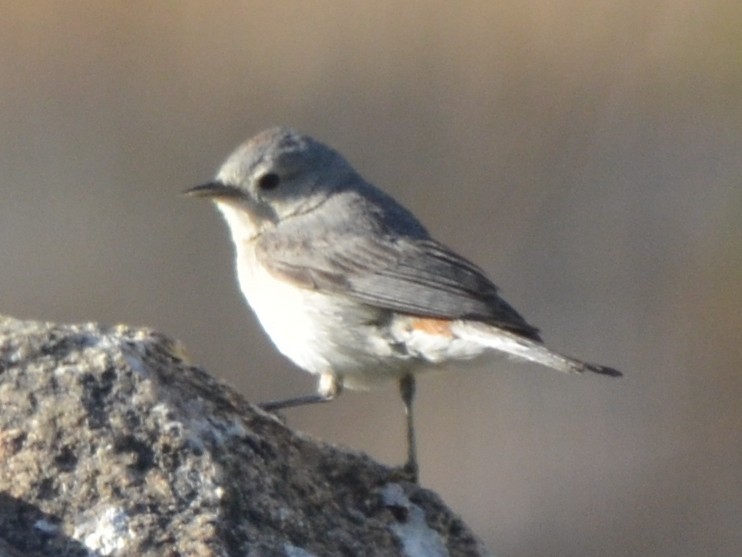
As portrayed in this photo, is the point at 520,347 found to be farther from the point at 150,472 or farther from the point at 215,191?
the point at 150,472

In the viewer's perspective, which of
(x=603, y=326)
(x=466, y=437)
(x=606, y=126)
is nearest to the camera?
(x=466, y=437)

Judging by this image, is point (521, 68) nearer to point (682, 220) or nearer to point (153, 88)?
point (682, 220)

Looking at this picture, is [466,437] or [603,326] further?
[603,326]

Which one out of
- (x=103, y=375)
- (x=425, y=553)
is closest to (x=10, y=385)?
(x=103, y=375)

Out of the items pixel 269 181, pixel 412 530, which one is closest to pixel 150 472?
pixel 412 530

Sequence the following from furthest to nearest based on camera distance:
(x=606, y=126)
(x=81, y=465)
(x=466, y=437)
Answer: (x=606, y=126)
(x=466, y=437)
(x=81, y=465)

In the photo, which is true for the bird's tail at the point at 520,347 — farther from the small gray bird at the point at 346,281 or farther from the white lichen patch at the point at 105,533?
the white lichen patch at the point at 105,533

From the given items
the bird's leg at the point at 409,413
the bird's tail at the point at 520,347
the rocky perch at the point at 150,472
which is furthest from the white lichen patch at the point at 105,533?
the bird's tail at the point at 520,347

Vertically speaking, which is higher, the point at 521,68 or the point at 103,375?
the point at 521,68
